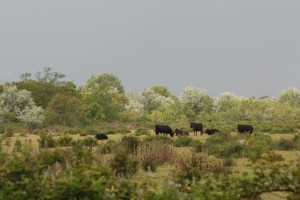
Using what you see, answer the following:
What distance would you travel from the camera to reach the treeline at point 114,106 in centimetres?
5244

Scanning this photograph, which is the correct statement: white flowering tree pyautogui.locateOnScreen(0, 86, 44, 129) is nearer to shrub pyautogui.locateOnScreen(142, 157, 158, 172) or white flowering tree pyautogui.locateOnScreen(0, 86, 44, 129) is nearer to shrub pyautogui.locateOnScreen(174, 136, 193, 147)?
shrub pyautogui.locateOnScreen(174, 136, 193, 147)

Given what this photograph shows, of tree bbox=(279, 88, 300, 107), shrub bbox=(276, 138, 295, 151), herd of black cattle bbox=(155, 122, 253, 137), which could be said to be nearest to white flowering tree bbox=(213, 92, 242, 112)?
tree bbox=(279, 88, 300, 107)

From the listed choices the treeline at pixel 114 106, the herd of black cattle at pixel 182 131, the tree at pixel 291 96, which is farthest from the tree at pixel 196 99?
the herd of black cattle at pixel 182 131

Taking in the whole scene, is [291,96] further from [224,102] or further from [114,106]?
[114,106]

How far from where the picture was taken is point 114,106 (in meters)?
61.6

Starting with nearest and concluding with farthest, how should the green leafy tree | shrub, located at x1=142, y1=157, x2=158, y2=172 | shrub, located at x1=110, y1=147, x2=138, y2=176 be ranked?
shrub, located at x1=110, y1=147, x2=138, y2=176 → shrub, located at x1=142, y1=157, x2=158, y2=172 → the green leafy tree

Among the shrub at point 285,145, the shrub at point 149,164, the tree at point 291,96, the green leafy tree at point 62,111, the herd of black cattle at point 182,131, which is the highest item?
the tree at point 291,96

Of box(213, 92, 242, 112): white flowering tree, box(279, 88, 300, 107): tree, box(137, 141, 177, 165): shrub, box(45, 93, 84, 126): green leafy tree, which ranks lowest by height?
box(137, 141, 177, 165): shrub

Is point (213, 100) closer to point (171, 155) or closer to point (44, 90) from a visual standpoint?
point (44, 90)

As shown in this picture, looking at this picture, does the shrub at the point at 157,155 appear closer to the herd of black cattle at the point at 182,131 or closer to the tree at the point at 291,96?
the herd of black cattle at the point at 182,131

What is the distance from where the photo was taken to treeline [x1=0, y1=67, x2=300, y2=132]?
5244cm

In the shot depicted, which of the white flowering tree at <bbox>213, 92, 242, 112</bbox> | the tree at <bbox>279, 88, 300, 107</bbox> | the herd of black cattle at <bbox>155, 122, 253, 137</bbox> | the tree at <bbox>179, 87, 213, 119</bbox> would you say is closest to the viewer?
the herd of black cattle at <bbox>155, 122, 253, 137</bbox>

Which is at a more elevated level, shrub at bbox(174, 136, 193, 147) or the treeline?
the treeline

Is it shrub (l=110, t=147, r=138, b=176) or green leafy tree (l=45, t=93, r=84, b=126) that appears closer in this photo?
shrub (l=110, t=147, r=138, b=176)
